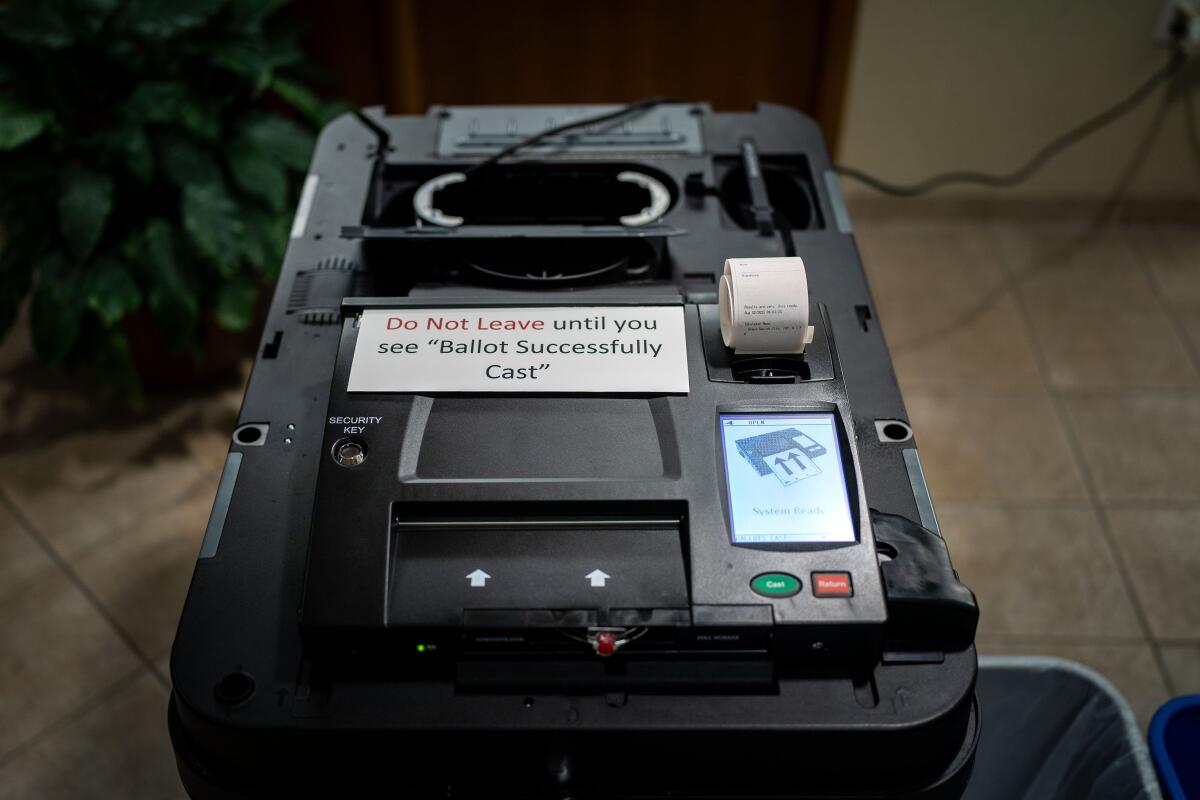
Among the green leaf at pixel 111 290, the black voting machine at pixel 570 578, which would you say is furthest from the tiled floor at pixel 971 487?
the black voting machine at pixel 570 578

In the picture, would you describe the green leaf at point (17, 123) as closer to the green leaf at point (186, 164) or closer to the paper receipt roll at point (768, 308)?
the green leaf at point (186, 164)

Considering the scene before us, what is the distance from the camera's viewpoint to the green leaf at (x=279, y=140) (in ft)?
5.77

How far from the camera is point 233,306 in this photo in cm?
174

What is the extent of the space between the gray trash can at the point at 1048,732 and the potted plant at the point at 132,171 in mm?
1219

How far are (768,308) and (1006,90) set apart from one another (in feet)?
5.81

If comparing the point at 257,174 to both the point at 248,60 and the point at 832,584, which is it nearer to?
the point at 248,60

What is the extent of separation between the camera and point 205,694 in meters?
0.64

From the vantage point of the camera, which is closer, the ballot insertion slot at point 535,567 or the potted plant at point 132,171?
the ballot insertion slot at point 535,567

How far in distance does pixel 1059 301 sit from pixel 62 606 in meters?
1.95

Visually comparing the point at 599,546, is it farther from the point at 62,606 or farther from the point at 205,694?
the point at 62,606

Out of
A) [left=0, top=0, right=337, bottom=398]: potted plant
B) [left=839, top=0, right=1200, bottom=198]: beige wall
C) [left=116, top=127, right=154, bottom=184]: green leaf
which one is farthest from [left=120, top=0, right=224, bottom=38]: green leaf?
[left=839, top=0, right=1200, bottom=198]: beige wall

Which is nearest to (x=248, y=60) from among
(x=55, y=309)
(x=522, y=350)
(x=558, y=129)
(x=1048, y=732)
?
(x=55, y=309)

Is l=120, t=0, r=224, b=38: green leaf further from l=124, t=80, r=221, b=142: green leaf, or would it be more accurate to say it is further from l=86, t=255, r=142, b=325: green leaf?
l=86, t=255, r=142, b=325: green leaf

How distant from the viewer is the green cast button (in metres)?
0.65
